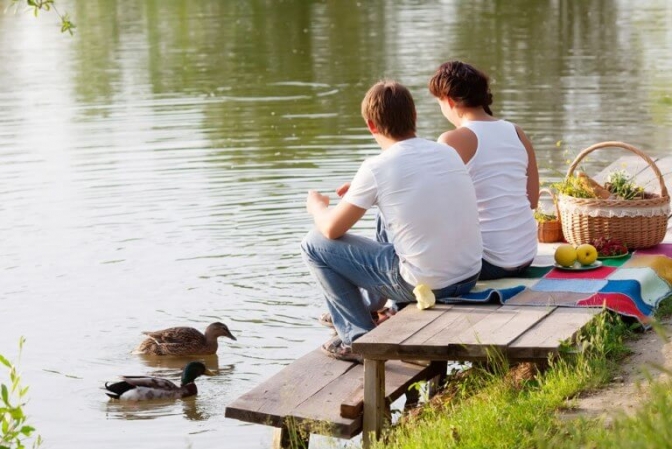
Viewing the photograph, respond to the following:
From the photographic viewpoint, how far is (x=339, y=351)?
667cm

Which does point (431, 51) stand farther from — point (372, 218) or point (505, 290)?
point (505, 290)

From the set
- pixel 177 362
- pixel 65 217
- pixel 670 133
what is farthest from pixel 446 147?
pixel 670 133

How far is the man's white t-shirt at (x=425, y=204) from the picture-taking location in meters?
6.35

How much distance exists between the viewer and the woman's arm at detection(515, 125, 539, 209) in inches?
285

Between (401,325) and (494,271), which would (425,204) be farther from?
(494,271)

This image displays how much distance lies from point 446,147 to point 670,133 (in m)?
9.31

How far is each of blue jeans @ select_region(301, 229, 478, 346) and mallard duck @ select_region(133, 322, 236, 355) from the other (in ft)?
6.38

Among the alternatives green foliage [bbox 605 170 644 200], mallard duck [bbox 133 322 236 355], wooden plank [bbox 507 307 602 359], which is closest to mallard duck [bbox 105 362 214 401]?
mallard duck [bbox 133 322 236 355]

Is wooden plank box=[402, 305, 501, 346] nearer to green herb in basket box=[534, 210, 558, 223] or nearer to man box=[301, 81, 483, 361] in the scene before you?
man box=[301, 81, 483, 361]

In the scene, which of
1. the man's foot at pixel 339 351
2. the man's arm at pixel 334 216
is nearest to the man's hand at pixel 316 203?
the man's arm at pixel 334 216

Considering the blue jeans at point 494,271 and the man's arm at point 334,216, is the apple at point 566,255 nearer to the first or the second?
the blue jeans at point 494,271

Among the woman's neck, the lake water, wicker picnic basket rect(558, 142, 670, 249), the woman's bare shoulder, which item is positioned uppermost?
the woman's neck

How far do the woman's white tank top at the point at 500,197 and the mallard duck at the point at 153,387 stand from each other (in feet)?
6.89

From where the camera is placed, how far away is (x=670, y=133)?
1511 cm
